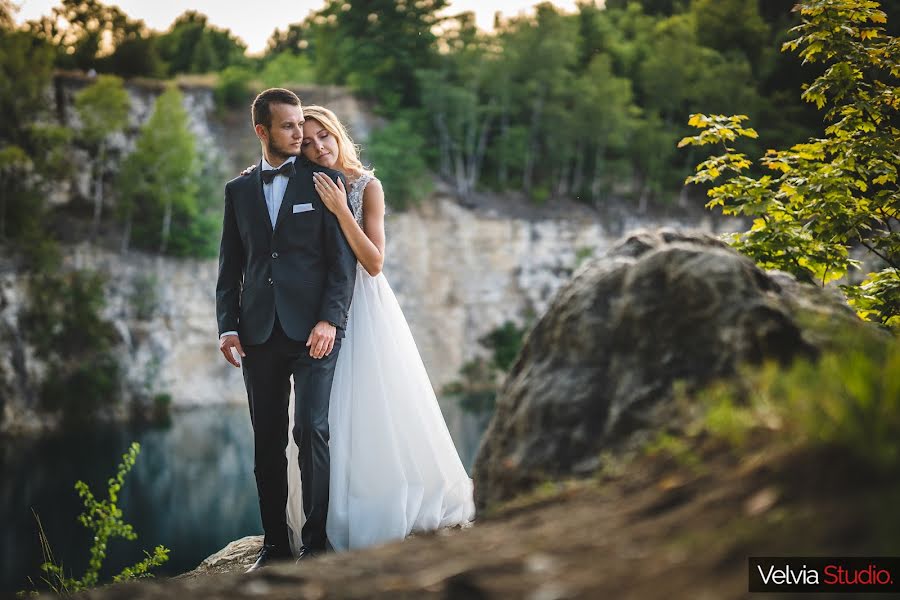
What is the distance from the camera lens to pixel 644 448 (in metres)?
2.24

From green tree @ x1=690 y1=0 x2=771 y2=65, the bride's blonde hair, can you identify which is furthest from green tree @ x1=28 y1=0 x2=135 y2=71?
the bride's blonde hair

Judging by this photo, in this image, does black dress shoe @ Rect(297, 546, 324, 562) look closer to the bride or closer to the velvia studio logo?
the bride

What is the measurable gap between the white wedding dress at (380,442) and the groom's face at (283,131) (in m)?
0.45

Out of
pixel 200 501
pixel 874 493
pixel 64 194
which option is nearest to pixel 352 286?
pixel 874 493

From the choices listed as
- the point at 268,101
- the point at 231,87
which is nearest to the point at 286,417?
the point at 268,101

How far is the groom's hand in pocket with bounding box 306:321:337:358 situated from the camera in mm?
3918

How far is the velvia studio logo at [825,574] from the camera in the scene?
4.32 feet

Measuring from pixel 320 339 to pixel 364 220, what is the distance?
831 mm

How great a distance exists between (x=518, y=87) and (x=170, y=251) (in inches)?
635

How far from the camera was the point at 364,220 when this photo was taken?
4.48 metres

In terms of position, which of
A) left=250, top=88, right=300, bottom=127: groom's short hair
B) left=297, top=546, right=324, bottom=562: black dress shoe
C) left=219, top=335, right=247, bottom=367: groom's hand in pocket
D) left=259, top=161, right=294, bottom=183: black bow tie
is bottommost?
left=297, top=546, right=324, bottom=562: black dress shoe

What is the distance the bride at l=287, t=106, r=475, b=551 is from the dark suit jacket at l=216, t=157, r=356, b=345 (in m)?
0.12

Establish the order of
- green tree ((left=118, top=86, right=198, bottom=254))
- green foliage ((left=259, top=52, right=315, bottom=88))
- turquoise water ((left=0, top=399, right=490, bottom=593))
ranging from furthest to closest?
green foliage ((left=259, top=52, right=315, bottom=88)) < green tree ((left=118, top=86, right=198, bottom=254)) < turquoise water ((left=0, top=399, right=490, bottom=593))

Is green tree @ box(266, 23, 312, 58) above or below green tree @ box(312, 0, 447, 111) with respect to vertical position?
above
